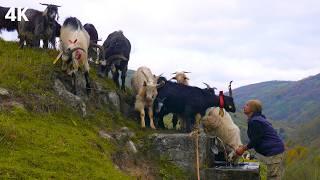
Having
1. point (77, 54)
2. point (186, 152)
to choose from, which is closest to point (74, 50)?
point (77, 54)

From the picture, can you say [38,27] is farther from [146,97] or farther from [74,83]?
[146,97]

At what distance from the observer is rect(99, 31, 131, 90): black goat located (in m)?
18.1

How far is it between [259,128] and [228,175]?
9.76ft

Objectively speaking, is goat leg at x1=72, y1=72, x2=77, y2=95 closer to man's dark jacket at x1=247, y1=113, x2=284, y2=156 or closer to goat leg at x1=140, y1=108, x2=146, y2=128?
goat leg at x1=140, y1=108, x2=146, y2=128

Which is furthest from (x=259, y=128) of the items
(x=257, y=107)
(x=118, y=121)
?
(x=118, y=121)

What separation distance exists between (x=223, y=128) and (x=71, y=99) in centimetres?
523

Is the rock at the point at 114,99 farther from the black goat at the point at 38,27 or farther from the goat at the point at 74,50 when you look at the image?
the black goat at the point at 38,27

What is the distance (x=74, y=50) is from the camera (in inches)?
589

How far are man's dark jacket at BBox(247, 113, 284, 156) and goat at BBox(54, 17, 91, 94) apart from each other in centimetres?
609

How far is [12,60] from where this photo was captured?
15.0 meters

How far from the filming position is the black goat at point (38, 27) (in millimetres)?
17188

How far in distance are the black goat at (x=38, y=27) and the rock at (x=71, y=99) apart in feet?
11.4

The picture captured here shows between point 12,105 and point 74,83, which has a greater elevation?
point 74,83

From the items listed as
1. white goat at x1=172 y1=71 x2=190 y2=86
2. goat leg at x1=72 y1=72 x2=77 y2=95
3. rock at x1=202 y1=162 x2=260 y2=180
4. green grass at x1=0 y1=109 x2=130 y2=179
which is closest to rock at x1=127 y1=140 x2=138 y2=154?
green grass at x1=0 y1=109 x2=130 y2=179
